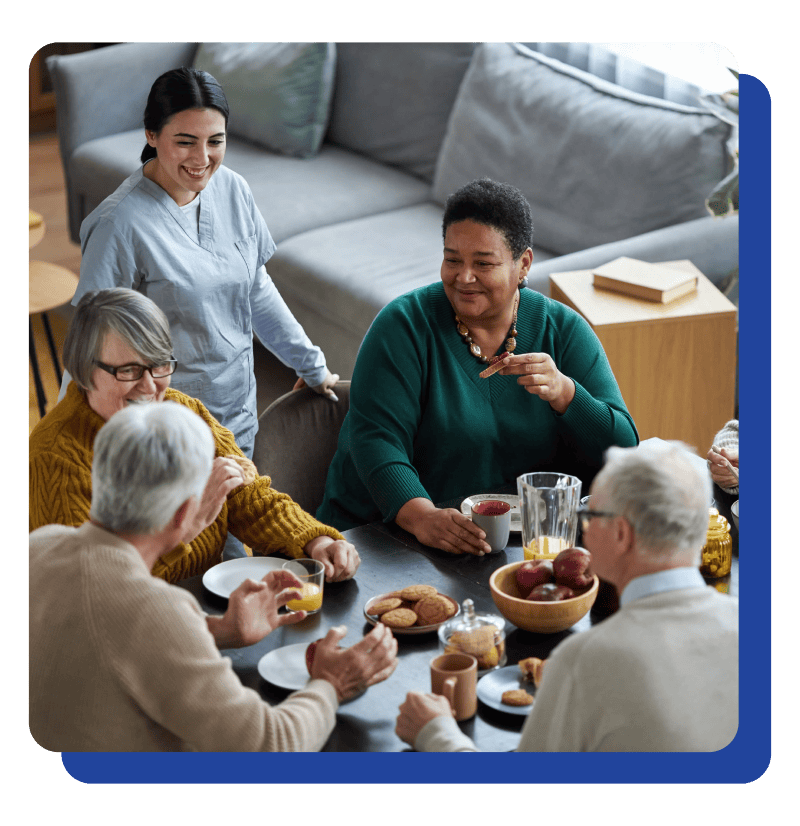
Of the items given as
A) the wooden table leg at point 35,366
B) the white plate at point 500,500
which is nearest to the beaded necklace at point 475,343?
the white plate at point 500,500

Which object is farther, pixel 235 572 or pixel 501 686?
pixel 235 572

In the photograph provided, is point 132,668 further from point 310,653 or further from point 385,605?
point 385,605

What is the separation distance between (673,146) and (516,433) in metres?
0.95

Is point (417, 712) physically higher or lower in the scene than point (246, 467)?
lower

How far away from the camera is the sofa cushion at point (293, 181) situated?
79.4 inches

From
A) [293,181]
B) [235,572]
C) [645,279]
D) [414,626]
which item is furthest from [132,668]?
[645,279]

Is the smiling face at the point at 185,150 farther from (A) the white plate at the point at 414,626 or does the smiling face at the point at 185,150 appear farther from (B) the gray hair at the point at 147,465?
(A) the white plate at the point at 414,626

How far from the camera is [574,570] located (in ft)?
6.11

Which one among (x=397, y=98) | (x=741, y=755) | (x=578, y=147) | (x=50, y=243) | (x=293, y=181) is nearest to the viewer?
(x=741, y=755)

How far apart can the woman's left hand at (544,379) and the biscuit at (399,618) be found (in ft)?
1.64

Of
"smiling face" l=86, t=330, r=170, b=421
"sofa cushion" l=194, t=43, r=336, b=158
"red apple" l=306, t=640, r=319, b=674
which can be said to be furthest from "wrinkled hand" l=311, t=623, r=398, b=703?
"sofa cushion" l=194, t=43, r=336, b=158

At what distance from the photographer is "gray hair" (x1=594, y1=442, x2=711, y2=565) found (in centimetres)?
155

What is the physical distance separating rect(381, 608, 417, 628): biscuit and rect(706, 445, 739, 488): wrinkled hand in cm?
65

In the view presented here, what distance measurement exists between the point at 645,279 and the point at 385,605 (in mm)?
1147
